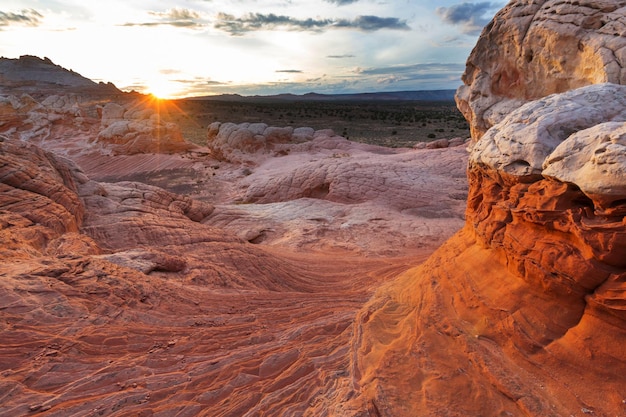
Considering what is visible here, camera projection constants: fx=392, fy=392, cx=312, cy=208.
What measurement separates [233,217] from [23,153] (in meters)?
5.29

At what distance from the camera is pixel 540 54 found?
8969 mm

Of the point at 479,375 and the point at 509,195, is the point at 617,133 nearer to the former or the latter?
the point at 509,195

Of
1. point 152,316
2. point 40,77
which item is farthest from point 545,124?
point 40,77

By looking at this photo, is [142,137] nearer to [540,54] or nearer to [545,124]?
[540,54]

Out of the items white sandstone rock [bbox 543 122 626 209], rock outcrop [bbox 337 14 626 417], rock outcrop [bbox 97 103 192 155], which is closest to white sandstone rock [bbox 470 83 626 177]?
rock outcrop [bbox 337 14 626 417]

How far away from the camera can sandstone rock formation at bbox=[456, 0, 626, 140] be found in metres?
7.64

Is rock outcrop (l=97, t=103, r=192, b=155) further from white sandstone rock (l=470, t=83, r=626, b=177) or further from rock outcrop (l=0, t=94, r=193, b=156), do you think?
white sandstone rock (l=470, t=83, r=626, b=177)

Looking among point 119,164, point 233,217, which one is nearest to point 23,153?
point 233,217

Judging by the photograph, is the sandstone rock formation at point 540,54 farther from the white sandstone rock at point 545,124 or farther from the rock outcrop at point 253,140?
the rock outcrop at point 253,140

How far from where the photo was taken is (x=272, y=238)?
35.1ft

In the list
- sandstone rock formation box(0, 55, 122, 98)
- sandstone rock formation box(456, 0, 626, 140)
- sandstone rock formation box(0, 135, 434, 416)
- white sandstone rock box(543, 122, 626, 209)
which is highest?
sandstone rock formation box(0, 55, 122, 98)

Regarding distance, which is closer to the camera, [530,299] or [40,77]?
[530,299]

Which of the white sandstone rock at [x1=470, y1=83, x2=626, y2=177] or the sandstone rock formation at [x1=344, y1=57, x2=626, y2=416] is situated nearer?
the sandstone rock formation at [x1=344, y1=57, x2=626, y2=416]

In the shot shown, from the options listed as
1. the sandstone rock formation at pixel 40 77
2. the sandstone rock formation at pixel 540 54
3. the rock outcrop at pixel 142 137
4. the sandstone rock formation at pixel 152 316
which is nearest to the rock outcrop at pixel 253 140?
the rock outcrop at pixel 142 137
